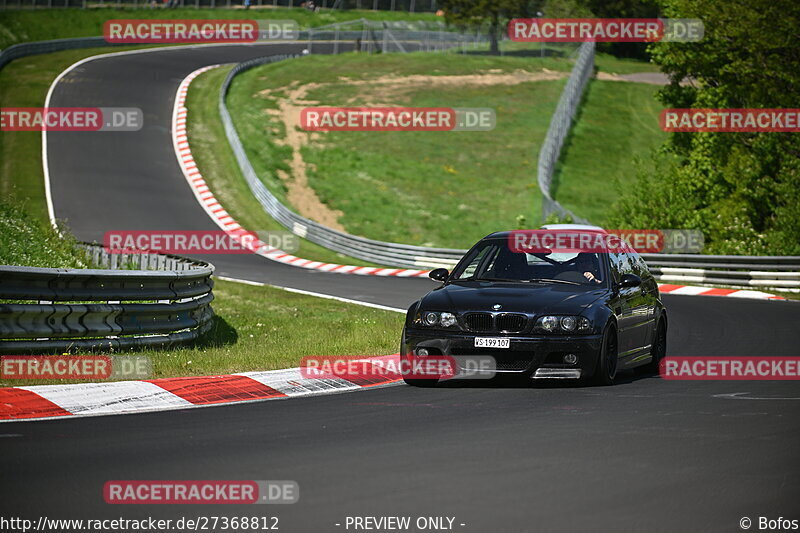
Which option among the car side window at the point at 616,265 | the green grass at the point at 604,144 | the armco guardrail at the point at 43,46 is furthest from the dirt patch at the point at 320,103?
the car side window at the point at 616,265

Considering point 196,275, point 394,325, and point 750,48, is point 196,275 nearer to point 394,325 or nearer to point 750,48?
point 394,325

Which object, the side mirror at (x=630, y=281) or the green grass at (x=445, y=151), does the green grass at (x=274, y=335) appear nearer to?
the side mirror at (x=630, y=281)

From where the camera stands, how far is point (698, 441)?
8.33 m

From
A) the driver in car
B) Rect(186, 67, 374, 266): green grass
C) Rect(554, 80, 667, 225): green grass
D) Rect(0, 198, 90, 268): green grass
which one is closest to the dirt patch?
Rect(186, 67, 374, 266): green grass

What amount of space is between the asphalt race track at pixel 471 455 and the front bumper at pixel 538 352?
0.64ft

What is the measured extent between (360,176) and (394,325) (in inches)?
1262

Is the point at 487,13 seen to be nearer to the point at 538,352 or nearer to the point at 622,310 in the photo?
the point at 622,310

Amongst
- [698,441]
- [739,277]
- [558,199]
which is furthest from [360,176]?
[698,441]

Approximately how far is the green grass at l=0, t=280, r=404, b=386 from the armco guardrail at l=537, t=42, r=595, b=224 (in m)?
12.5

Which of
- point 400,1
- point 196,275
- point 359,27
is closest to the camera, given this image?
point 196,275

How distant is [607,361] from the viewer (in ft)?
38.3

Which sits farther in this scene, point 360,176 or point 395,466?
point 360,176

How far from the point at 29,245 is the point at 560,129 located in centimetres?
3858

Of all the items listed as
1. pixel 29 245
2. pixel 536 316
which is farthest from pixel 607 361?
pixel 29 245
